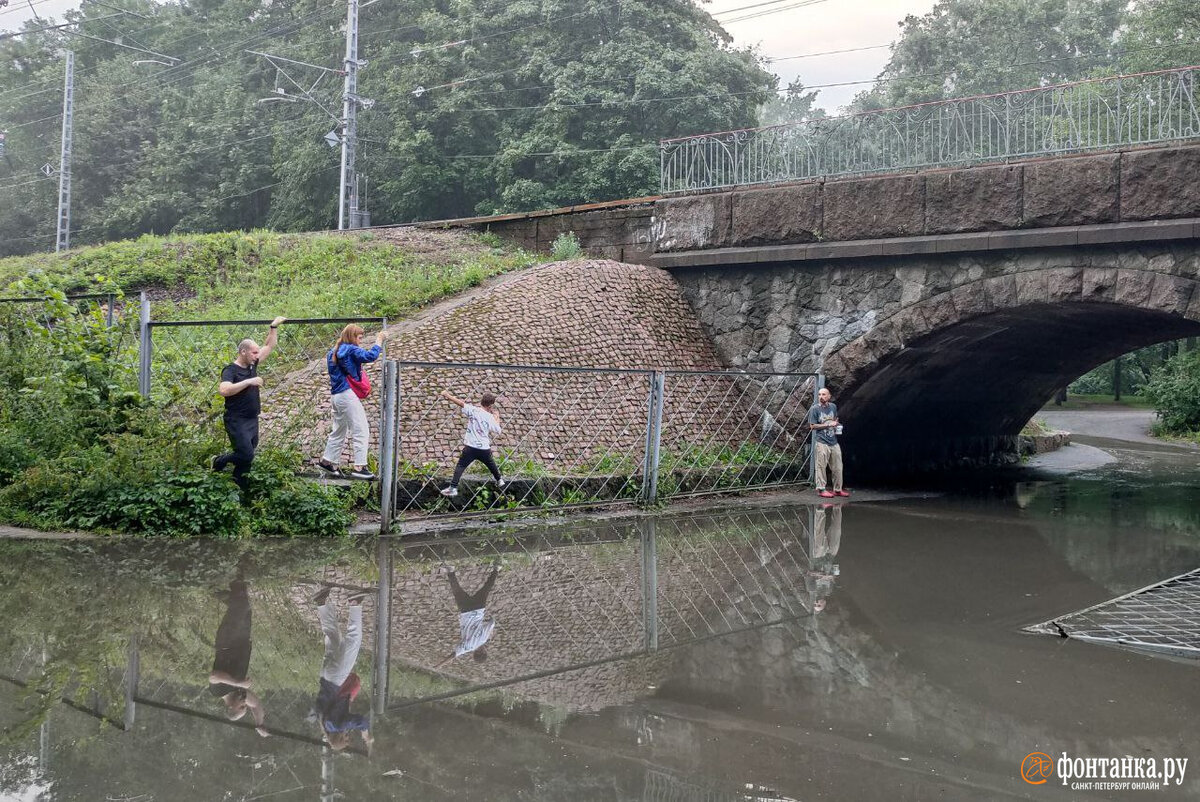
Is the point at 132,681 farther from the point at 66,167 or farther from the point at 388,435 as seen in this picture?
the point at 66,167

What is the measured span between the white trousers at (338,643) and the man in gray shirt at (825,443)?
823 cm

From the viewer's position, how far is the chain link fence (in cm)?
1092

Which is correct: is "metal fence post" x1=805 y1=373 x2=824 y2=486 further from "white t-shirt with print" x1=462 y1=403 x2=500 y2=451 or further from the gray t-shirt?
"white t-shirt with print" x1=462 y1=403 x2=500 y2=451

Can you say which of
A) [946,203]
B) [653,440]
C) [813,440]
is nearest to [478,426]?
[653,440]

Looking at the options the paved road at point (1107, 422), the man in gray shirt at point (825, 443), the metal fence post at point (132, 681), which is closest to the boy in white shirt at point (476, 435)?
the metal fence post at point (132, 681)

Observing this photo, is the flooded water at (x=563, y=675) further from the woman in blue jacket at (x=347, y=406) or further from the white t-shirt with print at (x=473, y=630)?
the woman in blue jacket at (x=347, y=406)

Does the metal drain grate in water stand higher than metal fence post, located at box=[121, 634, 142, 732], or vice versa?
the metal drain grate in water

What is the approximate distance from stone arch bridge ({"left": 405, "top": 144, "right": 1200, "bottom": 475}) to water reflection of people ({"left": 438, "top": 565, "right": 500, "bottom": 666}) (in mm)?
7891

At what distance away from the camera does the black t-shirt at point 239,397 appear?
9320 millimetres

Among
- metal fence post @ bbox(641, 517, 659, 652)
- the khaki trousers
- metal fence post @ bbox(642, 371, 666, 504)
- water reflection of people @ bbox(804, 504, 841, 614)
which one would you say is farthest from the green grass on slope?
water reflection of people @ bbox(804, 504, 841, 614)

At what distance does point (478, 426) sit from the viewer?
10.6 m

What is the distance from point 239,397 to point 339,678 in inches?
180

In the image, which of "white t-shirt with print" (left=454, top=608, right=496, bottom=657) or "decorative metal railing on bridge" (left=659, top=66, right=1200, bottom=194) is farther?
"decorative metal railing on bridge" (left=659, top=66, right=1200, bottom=194)

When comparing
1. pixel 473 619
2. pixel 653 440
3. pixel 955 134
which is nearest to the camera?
pixel 473 619
